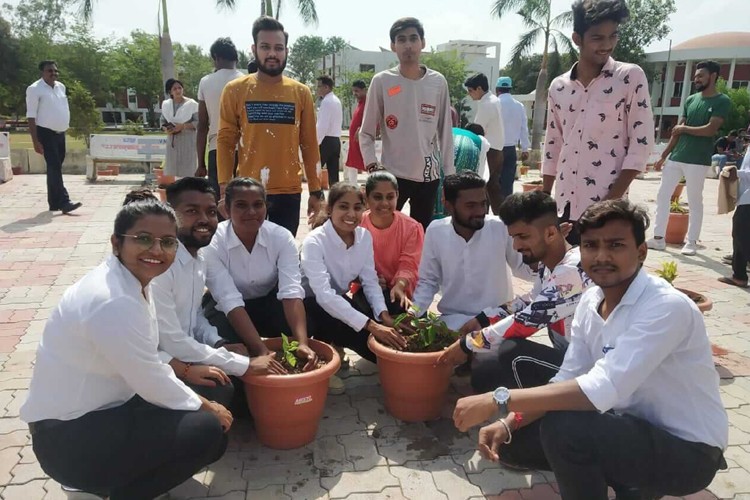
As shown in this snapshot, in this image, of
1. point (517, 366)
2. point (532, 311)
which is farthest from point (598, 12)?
point (517, 366)

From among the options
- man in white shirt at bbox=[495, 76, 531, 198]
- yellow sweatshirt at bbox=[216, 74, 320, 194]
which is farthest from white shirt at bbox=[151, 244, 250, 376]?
man in white shirt at bbox=[495, 76, 531, 198]

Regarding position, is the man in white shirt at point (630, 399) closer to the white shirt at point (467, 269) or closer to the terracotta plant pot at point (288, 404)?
the terracotta plant pot at point (288, 404)

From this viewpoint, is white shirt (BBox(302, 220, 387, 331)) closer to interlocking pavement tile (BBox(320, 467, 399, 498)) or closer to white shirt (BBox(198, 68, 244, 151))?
interlocking pavement tile (BBox(320, 467, 399, 498))

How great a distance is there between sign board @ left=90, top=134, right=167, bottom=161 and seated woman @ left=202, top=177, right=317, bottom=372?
990 centimetres

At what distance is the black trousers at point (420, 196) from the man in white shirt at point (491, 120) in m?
2.40

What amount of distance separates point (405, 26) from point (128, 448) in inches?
123

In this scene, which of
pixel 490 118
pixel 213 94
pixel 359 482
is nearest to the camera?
pixel 359 482

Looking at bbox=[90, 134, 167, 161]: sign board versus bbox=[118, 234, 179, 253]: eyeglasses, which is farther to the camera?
bbox=[90, 134, 167, 161]: sign board

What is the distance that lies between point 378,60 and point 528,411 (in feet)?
165

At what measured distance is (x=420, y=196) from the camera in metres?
4.23

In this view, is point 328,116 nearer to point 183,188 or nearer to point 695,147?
point 695,147

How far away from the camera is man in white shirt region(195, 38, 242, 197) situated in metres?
5.02

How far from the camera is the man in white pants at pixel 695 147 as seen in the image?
18.9 feet

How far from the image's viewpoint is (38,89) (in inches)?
286
